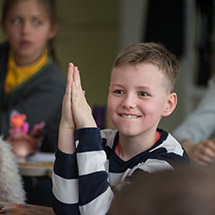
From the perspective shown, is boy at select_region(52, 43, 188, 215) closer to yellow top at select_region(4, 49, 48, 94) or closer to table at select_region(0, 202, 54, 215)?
table at select_region(0, 202, 54, 215)

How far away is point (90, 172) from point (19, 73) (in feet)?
4.21

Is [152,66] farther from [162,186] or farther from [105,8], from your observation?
[105,8]

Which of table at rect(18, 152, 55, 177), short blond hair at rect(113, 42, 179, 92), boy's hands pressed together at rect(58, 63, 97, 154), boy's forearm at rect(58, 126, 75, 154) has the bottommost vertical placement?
table at rect(18, 152, 55, 177)

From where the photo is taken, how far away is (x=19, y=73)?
2.02m

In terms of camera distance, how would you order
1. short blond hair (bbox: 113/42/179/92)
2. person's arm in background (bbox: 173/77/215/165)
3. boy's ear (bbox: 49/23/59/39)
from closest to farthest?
short blond hair (bbox: 113/42/179/92) < person's arm in background (bbox: 173/77/215/165) < boy's ear (bbox: 49/23/59/39)

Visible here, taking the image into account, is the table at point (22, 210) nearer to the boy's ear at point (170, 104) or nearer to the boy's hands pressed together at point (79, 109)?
the boy's hands pressed together at point (79, 109)


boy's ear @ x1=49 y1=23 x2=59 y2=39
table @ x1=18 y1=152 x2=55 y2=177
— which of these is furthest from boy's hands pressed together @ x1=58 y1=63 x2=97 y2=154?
boy's ear @ x1=49 y1=23 x2=59 y2=39

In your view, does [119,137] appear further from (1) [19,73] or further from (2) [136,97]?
(1) [19,73]

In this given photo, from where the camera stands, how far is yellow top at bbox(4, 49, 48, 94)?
2008 millimetres

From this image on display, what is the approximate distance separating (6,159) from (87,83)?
4.21 meters

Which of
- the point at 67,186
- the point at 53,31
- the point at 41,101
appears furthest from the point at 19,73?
the point at 67,186

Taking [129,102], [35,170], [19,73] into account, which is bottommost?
[35,170]

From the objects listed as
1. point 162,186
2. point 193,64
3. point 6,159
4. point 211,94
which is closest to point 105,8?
point 193,64

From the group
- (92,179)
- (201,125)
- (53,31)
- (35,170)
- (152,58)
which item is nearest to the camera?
(92,179)
